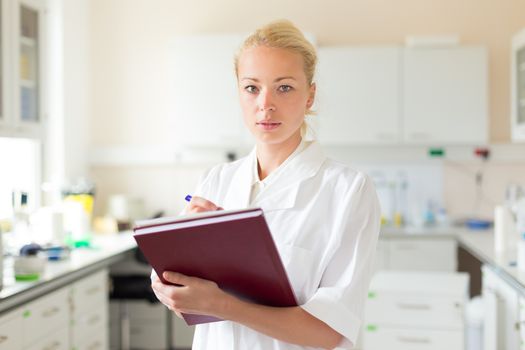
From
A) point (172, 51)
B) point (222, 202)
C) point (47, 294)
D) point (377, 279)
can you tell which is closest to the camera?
point (222, 202)

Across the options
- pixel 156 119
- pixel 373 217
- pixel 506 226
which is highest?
pixel 156 119

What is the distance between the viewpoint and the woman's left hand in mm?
1089

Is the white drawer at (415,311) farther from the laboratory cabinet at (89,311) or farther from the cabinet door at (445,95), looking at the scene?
the cabinet door at (445,95)

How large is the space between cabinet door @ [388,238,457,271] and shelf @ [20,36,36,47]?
259 cm

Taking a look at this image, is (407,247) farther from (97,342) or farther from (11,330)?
(11,330)

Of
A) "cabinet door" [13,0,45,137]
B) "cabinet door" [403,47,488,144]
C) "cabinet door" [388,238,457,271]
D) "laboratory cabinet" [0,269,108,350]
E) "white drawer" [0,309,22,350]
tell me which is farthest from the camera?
"cabinet door" [403,47,488,144]

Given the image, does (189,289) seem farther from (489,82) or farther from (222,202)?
(489,82)

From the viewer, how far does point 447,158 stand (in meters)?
4.58

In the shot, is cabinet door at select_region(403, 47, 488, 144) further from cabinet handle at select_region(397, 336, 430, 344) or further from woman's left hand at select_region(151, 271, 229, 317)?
woman's left hand at select_region(151, 271, 229, 317)

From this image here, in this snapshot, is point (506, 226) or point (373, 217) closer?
point (373, 217)

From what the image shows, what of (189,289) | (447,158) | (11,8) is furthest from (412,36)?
(189,289)

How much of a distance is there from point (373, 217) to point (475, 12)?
12.6 feet

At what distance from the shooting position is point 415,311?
3.03 meters

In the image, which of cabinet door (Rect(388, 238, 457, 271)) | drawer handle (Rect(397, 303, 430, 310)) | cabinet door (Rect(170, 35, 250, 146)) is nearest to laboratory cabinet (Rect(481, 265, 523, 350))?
drawer handle (Rect(397, 303, 430, 310))
